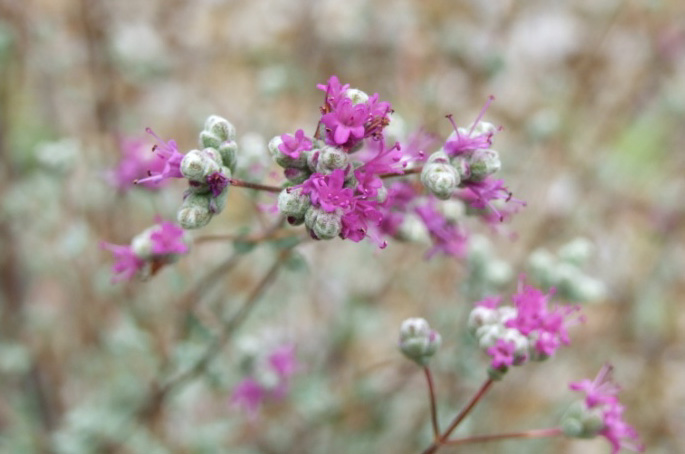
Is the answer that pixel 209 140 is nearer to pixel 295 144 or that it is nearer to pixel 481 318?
pixel 295 144

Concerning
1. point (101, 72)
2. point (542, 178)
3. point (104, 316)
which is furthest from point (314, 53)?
point (104, 316)

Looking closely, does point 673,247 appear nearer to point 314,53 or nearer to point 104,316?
point 314,53

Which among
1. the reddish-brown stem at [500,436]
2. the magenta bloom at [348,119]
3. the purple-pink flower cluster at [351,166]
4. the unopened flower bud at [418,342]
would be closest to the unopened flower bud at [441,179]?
the purple-pink flower cluster at [351,166]

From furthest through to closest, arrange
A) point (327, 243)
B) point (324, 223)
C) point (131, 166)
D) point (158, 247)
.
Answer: point (327, 243) → point (131, 166) → point (158, 247) → point (324, 223)

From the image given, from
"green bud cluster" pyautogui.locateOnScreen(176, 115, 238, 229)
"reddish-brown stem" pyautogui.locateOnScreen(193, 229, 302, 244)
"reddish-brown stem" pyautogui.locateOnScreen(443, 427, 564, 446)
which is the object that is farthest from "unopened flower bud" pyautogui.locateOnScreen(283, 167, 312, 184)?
"reddish-brown stem" pyautogui.locateOnScreen(443, 427, 564, 446)

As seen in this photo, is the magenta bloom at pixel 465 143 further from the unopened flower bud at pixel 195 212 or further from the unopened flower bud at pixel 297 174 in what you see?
the unopened flower bud at pixel 195 212

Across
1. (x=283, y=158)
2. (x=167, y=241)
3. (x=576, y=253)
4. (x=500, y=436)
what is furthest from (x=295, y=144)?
(x=576, y=253)
